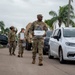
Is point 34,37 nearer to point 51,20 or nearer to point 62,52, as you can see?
point 62,52

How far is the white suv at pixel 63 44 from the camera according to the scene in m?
16.0

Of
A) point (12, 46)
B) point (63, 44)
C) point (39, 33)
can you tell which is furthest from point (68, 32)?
point (12, 46)

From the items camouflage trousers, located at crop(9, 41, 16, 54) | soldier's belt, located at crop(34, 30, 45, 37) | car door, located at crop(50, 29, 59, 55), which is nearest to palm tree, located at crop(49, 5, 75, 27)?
camouflage trousers, located at crop(9, 41, 16, 54)

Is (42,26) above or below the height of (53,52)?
above

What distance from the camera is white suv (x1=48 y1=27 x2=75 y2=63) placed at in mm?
16047

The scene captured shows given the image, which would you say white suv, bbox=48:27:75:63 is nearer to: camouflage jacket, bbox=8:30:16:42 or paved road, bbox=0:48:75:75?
paved road, bbox=0:48:75:75

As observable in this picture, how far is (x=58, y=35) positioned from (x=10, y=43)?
20.2ft

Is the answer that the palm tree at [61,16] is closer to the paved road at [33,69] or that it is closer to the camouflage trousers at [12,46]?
the camouflage trousers at [12,46]

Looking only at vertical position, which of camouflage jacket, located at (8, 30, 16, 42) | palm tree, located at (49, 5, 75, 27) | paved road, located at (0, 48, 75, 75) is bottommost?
paved road, located at (0, 48, 75, 75)

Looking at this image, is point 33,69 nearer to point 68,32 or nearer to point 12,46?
point 68,32

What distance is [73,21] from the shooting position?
63.1 metres

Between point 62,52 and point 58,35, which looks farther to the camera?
point 58,35

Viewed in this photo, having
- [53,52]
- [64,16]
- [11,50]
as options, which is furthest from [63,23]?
[53,52]

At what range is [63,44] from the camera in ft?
53.6
